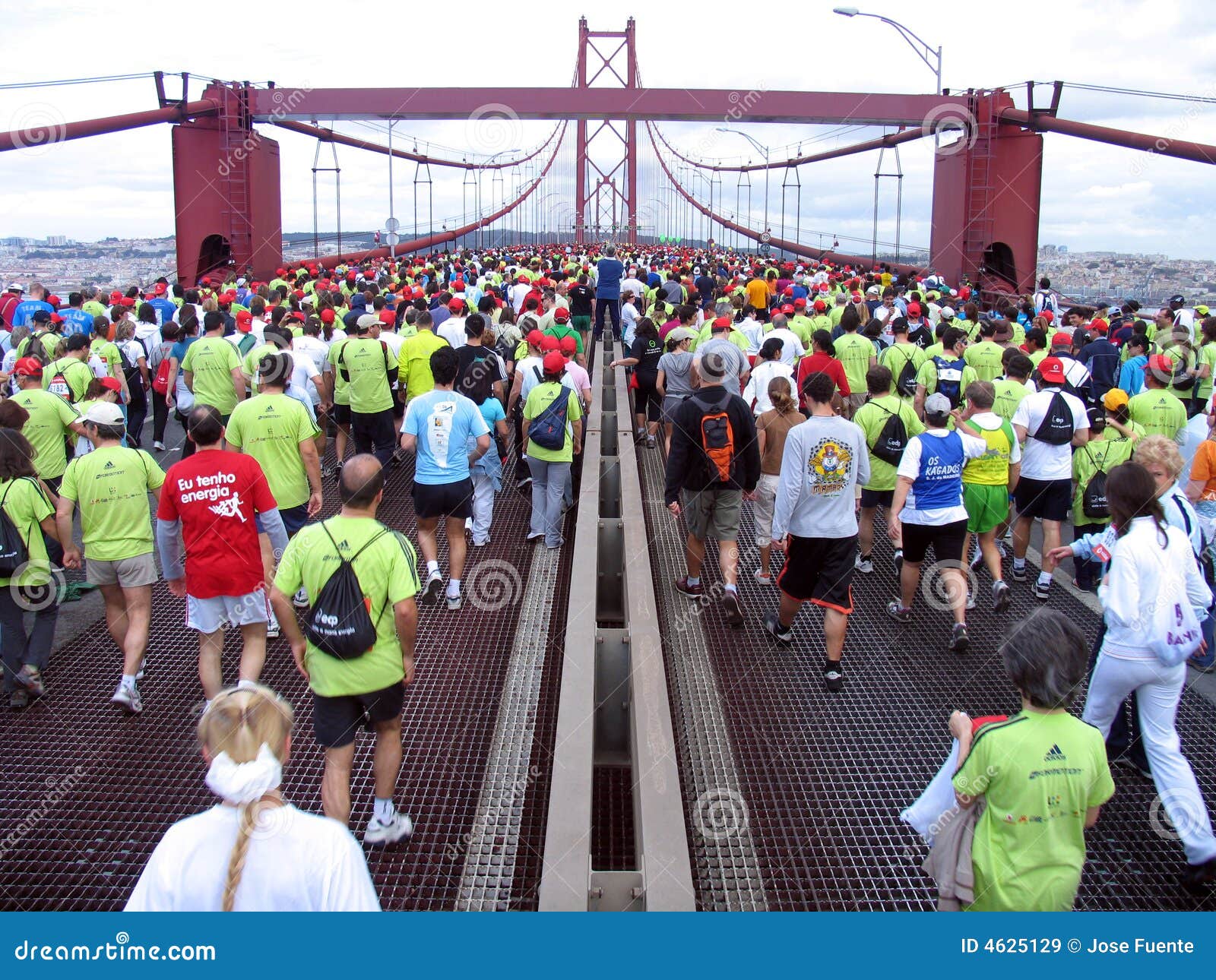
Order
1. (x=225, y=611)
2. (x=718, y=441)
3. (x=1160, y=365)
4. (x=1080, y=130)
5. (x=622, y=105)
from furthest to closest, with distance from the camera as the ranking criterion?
(x=622, y=105) → (x=1080, y=130) → (x=1160, y=365) → (x=718, y=441) → (x=225, y=611)

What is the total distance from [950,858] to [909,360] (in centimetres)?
642

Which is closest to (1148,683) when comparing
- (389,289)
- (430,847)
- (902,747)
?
(902,747)

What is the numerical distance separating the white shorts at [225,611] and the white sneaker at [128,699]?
0.66m

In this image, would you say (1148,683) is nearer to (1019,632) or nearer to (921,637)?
(1019,632)

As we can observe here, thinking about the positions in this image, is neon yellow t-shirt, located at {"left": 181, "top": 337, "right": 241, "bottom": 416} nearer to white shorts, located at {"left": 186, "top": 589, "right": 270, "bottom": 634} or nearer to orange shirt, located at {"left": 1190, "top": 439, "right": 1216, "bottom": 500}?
white shorts, located at {"left": 186, "top": 589, "right": 270, "bottom": 634}

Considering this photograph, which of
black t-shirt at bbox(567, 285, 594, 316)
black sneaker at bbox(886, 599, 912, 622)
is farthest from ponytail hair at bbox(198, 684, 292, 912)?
black t-shirt at bbox(567, 285, 594, 316)

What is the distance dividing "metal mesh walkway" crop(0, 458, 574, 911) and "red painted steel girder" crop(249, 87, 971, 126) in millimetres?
28453

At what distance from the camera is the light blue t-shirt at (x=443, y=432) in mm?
6289

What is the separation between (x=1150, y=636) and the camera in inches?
144

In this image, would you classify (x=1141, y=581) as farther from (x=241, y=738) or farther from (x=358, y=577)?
(x=241, y=738)

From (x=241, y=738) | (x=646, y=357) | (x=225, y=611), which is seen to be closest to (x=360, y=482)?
(x=225, y=611)

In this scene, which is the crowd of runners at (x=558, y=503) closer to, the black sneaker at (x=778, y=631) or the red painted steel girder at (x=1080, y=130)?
the black sneaker at (x=778, y=631)

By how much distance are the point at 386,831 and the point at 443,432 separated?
280 cm

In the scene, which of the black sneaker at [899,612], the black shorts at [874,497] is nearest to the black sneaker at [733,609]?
the black sneaker at [899,612]
